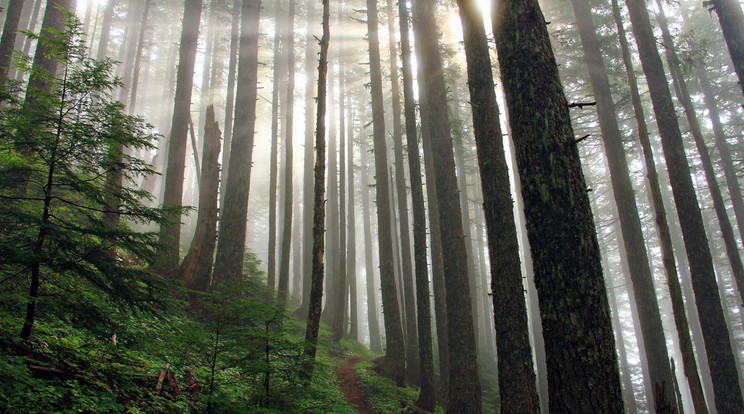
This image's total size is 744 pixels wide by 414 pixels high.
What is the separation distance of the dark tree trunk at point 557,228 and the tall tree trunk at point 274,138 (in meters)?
14.1

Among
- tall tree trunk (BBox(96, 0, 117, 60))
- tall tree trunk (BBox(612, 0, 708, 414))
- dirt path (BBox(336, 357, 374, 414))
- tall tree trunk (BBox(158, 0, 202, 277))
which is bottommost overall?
dirt path (BBox(336, 357, 374, 414))

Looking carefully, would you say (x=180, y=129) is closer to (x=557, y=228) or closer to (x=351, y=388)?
(x=351, y=388)

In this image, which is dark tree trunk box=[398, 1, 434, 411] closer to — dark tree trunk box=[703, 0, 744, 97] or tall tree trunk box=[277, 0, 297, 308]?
tall tree trunk box=[277, 0, 297, 308]

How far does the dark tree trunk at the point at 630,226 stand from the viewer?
11.2m

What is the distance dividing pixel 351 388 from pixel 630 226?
10.3m

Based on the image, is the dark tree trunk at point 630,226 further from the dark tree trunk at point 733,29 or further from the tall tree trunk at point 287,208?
the tall tree trunk at point 287,208

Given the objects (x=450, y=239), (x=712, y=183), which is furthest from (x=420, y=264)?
(x=712, y=183)

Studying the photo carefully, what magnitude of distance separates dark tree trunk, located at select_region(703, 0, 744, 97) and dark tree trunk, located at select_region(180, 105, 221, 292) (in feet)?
51.3

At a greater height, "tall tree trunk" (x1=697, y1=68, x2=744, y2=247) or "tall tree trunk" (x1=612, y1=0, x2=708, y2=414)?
"tall tree trunk" (x1=697, y1=68, x2=744, y2=247)

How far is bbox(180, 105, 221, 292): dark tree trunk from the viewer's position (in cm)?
1066

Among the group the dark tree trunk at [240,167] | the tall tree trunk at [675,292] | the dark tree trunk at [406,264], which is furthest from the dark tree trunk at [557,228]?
the dark tree trunk at [406,264]

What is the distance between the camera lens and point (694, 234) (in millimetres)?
10469

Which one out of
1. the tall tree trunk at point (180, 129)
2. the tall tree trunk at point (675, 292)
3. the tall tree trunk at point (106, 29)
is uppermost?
the tall tree trunk at point (106, 29)

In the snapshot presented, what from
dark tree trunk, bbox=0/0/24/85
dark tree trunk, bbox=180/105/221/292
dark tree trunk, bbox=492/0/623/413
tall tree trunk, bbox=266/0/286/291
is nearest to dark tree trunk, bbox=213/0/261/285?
dark tree trunk, bbox=180/105/221/292
